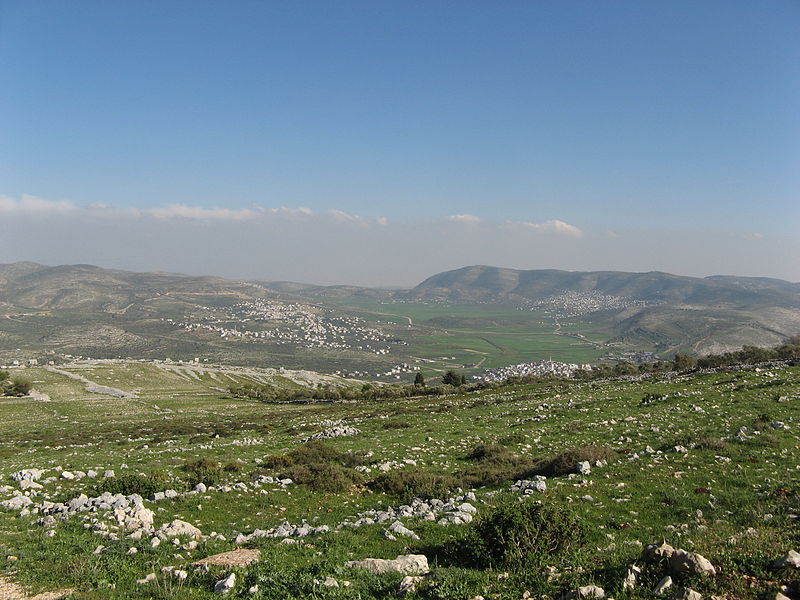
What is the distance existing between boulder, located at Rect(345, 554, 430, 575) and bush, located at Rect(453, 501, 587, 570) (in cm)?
104

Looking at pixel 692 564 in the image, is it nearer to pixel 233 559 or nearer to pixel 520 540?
pixel 520 540

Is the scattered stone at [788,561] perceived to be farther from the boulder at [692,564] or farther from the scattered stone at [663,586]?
the scattered stone at [663,586]

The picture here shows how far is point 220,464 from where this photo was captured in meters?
21.9

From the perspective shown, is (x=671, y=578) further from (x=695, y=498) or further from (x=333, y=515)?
(x=333, y=515)

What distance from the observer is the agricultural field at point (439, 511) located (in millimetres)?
8281

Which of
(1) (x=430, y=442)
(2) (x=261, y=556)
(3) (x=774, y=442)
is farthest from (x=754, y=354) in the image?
(2) (x=261, y=556)

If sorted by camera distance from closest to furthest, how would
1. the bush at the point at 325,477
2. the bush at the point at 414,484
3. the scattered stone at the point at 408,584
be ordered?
the scattered stone at the point at 408,584 < the bush at the point at 414,484 < the bush at the point at 325,477

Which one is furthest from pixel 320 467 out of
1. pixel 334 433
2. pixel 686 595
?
pixel 686 595

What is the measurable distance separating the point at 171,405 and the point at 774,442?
79.2 m

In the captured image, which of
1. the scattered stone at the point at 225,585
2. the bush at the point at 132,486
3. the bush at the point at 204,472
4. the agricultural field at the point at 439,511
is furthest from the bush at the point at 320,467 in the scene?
the scattered stone at the point at 225,585

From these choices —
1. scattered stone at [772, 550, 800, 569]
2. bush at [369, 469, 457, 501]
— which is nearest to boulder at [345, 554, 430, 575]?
scattered stone at [772, 550, 800, 569]

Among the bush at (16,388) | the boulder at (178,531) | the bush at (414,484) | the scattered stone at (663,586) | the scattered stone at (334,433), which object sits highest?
the scattered stone at (663,586)

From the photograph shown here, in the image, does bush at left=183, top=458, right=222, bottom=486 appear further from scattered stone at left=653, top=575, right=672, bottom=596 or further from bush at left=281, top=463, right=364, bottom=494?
scattered stone at left=653, top=575, right=672, bottom=596

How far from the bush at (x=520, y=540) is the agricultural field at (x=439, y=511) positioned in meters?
0.04
